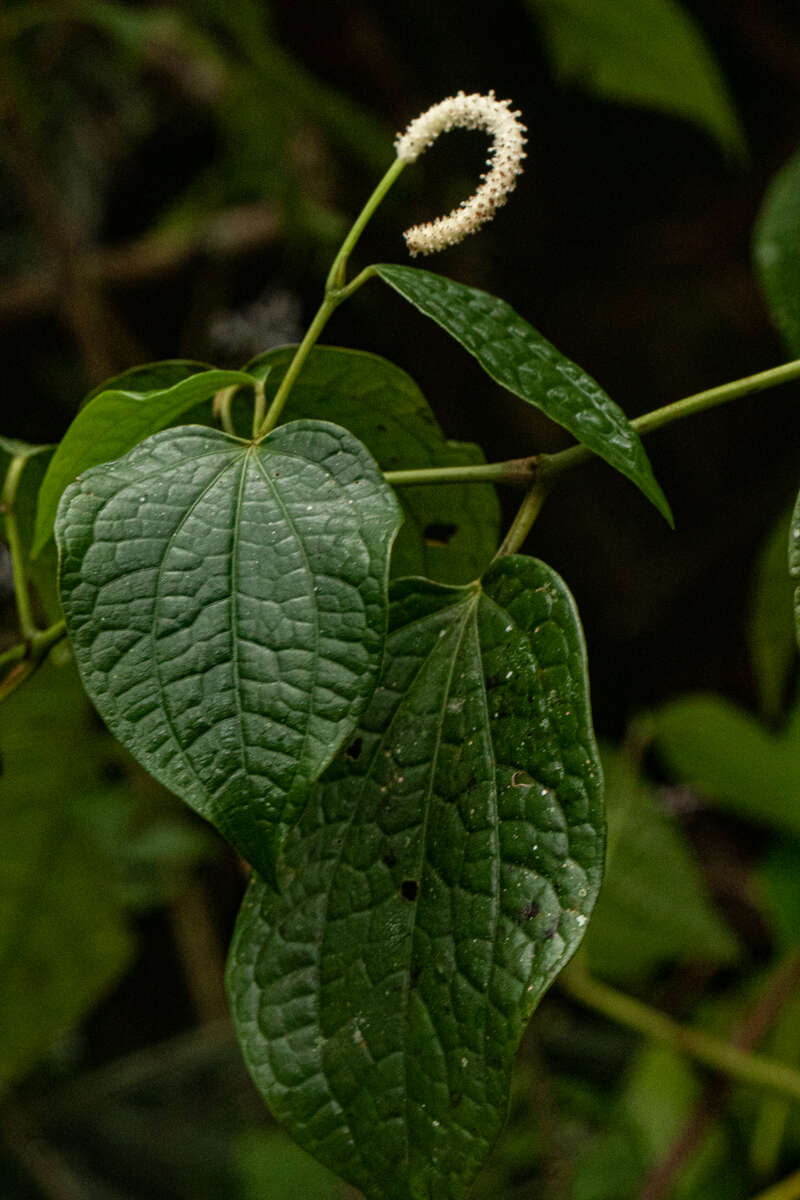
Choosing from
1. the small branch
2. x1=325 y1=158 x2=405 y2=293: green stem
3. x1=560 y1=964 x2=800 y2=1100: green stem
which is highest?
x1=325 y1=158 x2=405 y2=293: green stem

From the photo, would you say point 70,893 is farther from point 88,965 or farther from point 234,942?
point 234,942

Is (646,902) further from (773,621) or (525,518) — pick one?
(525,518)

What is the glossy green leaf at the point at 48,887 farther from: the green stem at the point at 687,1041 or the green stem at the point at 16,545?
the green stem at the point at 687,1041

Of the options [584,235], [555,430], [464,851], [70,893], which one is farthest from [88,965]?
[584,235]

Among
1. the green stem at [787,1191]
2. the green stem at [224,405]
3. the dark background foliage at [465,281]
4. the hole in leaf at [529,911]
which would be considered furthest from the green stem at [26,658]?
the dark background foliage at [465,281]

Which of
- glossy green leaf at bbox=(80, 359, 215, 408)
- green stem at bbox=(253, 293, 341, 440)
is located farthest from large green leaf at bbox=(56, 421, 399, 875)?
glossy green leaf at bbox=(80, 359, 215, 408)

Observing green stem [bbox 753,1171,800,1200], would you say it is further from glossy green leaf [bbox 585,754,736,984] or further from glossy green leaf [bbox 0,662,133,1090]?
glossy green leaf [bbox 0,662,133,1090]

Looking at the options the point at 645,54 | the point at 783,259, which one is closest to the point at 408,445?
the point at 783,259
